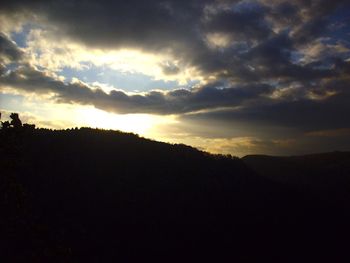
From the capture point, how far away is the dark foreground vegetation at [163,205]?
86.3 feet

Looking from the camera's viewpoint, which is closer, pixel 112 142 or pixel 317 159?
pixel 112 142

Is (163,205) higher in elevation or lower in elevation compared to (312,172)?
lower

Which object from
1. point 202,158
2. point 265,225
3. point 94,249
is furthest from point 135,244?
point 202,158

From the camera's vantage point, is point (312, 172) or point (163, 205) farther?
point (312, 172)

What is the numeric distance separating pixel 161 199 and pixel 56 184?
9.09m

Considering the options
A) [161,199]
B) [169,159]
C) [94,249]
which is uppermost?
[169,159]

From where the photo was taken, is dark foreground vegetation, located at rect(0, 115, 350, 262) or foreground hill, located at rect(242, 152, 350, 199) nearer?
dark foreground vegetation, located at rect(0, 115, 350, 262)

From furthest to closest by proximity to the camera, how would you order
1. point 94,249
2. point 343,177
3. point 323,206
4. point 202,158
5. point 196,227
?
point 343,177
point 202,158
point 323,206
point 196,227
point 94,249

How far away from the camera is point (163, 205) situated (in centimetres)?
3178

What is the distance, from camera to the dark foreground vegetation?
86.3 feet

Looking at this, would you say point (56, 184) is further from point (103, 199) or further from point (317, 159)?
point (317, 159)

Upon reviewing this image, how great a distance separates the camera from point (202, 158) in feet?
145

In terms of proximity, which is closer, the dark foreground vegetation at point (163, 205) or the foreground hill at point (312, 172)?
the dark foreground vegetation at point (163, 205)

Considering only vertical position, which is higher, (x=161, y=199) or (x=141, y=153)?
(x=141, y=153)
